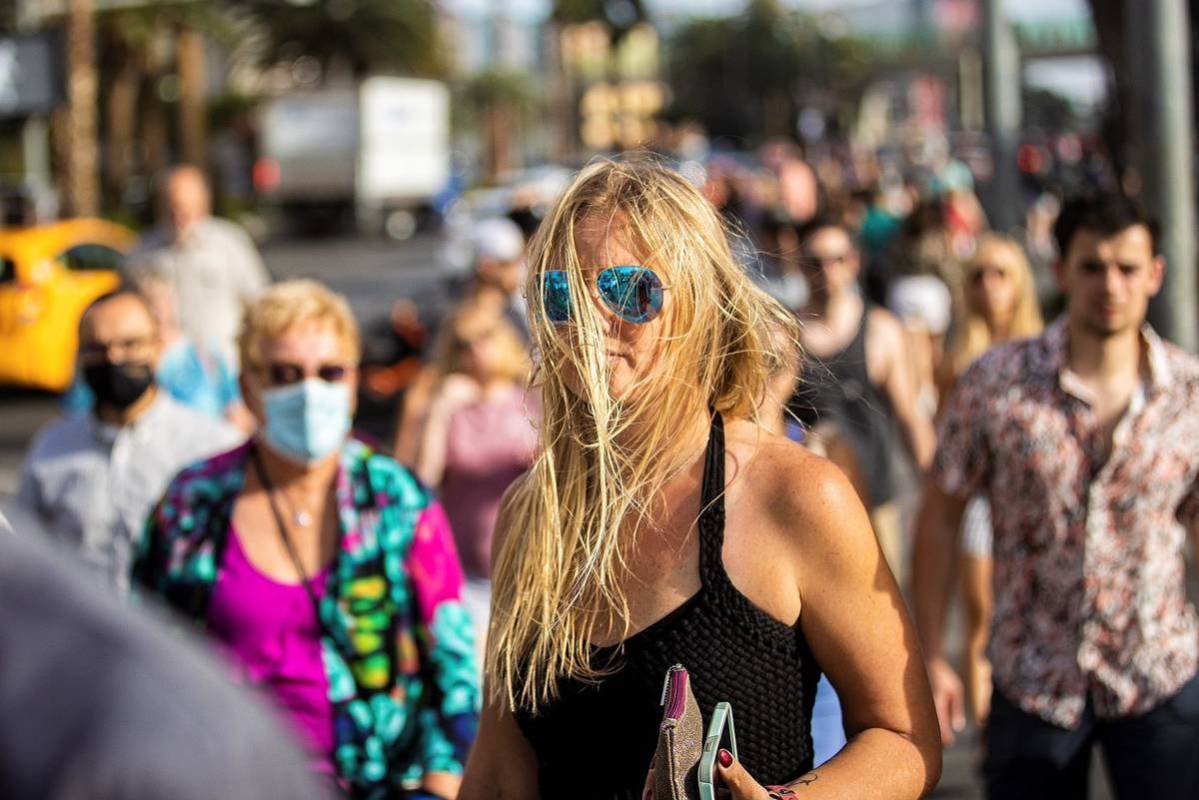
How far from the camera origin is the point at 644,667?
2.50 metres

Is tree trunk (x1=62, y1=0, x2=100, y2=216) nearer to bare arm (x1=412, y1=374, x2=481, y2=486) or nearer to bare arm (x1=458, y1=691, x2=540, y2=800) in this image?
bare arm (x1=412, y1=374, x2=481, y2=486)

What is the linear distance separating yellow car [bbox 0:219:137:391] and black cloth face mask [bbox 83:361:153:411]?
465 inches

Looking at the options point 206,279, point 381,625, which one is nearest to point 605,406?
Answer: point 381,625

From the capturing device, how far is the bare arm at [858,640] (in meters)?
2.49

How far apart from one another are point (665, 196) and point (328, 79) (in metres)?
55.9

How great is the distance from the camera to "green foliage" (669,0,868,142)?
270ft

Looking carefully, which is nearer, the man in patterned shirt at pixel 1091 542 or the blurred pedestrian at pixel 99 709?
the blurred pedestrian at pixel 99 709

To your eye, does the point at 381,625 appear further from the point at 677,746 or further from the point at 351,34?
the point at 351,34

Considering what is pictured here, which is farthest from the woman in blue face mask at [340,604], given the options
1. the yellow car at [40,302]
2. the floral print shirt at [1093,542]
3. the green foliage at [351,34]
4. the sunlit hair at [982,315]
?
the green foliage at [351,34]

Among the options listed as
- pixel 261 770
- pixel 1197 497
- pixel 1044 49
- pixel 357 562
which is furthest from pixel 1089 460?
pixel 1044 49

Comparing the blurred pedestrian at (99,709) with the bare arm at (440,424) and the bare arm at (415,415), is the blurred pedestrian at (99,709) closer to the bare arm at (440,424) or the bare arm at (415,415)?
the bare arm at (440,424)

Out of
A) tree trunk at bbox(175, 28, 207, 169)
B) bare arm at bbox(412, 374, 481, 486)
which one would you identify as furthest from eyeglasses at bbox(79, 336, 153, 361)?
tree trunk at bbox(175, 28, 207, 169)

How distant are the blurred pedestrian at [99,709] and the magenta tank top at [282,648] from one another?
275 cm

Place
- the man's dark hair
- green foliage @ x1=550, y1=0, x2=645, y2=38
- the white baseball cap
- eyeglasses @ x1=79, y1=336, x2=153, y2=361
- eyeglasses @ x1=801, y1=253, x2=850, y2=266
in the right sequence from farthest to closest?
1. green foliage @ x1=550, y1=0, x2=645, y2=38
2. the white baseball cap
3. eyeglasses @ x1=801, y1=253, x2=850, y2=266
4. eyeglasses @ x1=79, y1=336, x2=153, y2=361
5. the man's dark hair
